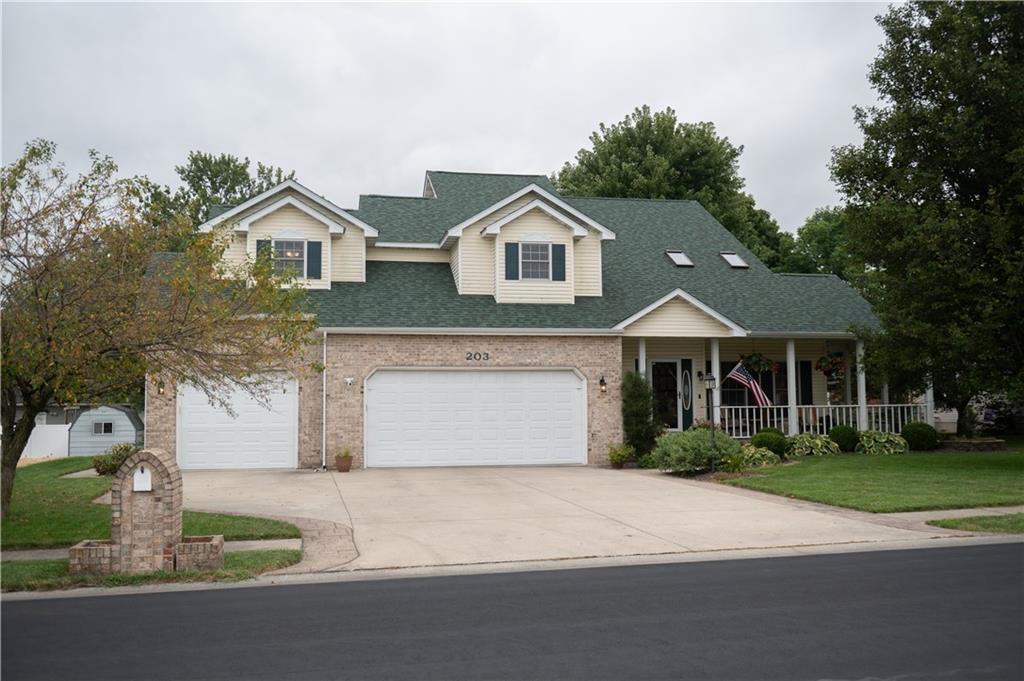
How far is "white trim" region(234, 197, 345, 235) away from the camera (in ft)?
71.1

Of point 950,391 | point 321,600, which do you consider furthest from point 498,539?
point 950,391

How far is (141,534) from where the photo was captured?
9.25 meters

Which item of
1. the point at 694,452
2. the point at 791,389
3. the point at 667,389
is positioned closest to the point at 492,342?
the point at 694,452

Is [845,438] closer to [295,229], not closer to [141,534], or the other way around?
[295,229]

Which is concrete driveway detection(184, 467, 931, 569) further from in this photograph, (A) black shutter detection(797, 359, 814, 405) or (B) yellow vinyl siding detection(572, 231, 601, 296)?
(A) black shutter detection(797, 359, 814, 405)

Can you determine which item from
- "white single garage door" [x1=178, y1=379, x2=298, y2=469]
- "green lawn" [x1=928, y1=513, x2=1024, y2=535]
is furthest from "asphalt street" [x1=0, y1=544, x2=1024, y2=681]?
"white single garage door" [x1=178, y1=379, x2=298, y2=469]

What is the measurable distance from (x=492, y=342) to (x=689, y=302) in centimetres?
535

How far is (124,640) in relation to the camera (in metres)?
6.65

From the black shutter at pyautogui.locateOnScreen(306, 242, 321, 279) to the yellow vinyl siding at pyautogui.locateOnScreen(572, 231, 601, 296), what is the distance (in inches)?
278

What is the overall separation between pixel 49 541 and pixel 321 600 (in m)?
5.16

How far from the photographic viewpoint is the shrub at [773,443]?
2144cm

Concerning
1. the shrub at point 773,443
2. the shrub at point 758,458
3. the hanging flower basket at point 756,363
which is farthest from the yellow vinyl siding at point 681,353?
the shrub at point 758,458

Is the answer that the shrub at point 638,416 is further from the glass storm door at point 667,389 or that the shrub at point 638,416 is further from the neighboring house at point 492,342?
the glass storm door at point 667,389

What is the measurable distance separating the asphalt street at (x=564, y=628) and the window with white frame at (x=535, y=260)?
14617mm
